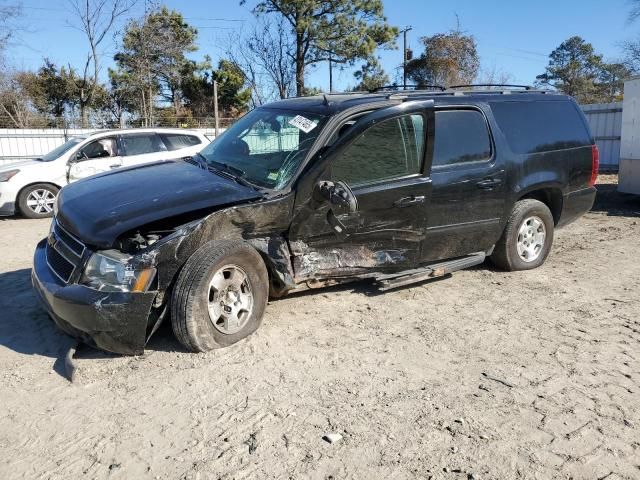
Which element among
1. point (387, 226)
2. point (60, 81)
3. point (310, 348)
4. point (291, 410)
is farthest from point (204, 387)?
point (60, 81)

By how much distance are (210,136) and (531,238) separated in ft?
41.1

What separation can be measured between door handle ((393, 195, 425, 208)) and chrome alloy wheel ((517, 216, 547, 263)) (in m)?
1.63

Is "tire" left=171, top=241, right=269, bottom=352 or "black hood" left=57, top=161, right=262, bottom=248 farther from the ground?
"black hood" left=57, top=161, right=262, bottom=248

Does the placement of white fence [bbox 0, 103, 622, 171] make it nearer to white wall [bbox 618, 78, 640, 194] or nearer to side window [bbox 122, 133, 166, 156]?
side window [bbox 122, 133, 166, 156]

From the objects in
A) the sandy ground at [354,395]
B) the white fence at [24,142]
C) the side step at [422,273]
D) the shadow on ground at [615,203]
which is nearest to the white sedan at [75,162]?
the sandy ground at [354,395]

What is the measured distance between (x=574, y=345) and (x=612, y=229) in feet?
16.5

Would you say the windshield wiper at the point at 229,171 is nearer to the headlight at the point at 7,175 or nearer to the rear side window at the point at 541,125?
the rear side window at the point at 541,125

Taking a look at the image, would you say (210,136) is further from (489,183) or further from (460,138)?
(489,183)

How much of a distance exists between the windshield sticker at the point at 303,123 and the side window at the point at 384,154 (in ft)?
1.26

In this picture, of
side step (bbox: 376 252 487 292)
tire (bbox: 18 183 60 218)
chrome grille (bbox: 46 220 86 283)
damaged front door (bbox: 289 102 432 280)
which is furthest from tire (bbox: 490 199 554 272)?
tire (bbox: 18 183 60 218)

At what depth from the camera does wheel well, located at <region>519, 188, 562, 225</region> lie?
20.3 feet

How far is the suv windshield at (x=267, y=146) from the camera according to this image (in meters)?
4.48

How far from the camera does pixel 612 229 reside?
8508 millimetres

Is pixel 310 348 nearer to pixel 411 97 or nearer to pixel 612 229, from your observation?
pixel 411 97
